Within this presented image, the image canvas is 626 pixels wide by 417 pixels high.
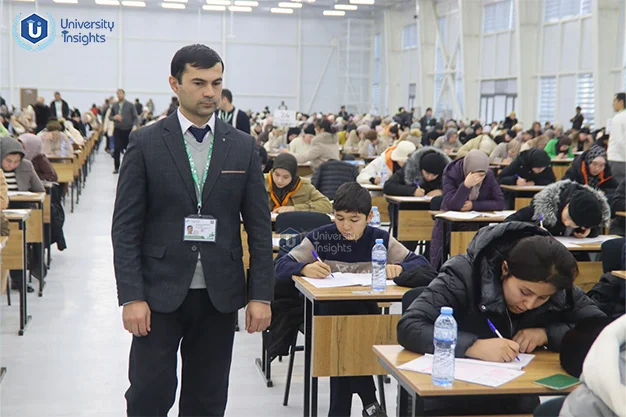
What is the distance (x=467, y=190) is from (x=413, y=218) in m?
0.93

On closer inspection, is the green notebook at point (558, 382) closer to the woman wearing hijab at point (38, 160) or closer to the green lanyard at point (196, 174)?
the green lanyard at point (196, 174)

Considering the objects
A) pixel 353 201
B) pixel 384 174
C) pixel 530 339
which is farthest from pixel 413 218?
pixel 530 339

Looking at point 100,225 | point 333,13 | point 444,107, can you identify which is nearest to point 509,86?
point 444,107

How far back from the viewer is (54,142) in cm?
1064

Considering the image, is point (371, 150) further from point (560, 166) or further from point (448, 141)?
point (560, 166)

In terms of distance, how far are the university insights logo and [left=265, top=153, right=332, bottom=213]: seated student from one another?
2127mm

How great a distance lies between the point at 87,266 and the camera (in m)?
7.50

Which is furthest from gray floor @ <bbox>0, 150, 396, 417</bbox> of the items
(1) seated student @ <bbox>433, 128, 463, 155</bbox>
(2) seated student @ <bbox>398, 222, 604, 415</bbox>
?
(1) seated student @ <bbox>433, 128, 463, 155</bbox>

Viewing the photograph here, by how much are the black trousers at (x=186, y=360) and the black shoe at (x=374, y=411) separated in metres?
1.14

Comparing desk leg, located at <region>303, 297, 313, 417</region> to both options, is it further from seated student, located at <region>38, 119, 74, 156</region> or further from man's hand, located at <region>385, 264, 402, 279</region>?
seated student, located at <region>38, 119, 74, 156</region>

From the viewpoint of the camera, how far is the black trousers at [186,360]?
7.93ft

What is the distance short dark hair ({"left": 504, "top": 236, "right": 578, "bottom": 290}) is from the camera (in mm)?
2377

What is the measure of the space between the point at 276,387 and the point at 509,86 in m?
17.7

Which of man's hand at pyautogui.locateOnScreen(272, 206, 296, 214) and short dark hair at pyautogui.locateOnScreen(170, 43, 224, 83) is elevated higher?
short dark hair at pyautogui.locateOnScreen(170, 43, 224, 83)
